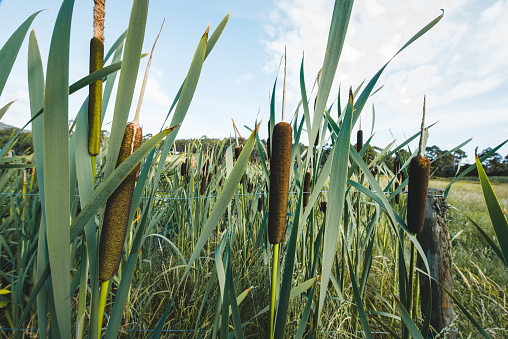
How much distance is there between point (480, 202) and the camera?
7.26m

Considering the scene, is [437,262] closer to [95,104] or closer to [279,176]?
[279,176]

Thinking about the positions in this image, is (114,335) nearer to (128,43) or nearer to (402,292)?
(128,43)

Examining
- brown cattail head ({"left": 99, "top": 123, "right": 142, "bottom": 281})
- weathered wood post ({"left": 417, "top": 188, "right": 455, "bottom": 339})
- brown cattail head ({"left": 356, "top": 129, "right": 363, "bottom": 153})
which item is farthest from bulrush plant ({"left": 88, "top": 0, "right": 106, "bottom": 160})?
weathered wood post ({"left": 417, "top": 188, "right": 455, "bottom": 339})

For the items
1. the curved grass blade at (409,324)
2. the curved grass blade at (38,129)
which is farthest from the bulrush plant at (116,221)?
the curved grass blade at (409,324)

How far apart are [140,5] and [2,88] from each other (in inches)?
Answer: 15.0

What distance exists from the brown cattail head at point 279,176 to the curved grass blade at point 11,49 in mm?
526

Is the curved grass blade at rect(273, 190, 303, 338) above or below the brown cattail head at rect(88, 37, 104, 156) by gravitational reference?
Result: below

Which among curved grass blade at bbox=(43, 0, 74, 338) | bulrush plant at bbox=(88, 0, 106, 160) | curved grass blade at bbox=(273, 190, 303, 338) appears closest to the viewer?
curved grass blade at bbox=(43, 0, 74, 338)

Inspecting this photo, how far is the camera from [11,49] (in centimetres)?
49

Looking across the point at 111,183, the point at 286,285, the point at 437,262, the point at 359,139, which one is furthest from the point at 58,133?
the point at 437,262

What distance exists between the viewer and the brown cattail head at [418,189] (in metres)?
0.67

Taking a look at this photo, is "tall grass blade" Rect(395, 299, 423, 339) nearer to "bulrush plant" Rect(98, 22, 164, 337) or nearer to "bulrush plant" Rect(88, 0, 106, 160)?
"bulrush plant" Rect(98, 22, 164, 337)

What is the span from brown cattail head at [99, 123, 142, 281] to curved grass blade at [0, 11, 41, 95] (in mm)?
292

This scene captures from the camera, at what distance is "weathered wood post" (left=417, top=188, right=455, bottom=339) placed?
158 centimetres
